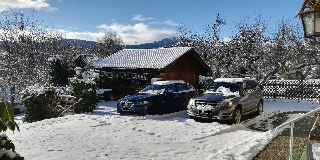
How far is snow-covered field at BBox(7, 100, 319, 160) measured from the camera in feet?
18.9

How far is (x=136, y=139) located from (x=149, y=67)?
10.9 metres

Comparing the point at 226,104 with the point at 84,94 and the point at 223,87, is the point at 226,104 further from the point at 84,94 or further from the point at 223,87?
the point at 84,94

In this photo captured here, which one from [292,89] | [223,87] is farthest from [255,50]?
[223,87]

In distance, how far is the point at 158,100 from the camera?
36.5 ft

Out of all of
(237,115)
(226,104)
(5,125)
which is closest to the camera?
(5,125)

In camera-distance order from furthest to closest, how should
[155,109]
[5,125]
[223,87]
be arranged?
1. [155,109]
2. [223,87]
3. [5,125]

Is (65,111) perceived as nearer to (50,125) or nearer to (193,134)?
(50,125)

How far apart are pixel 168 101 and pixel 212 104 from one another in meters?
2.84

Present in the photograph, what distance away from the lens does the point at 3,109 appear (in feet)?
7.54

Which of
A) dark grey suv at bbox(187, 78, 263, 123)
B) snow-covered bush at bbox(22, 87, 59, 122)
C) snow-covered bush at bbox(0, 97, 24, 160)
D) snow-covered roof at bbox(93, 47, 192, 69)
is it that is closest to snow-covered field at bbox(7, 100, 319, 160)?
dark grey suv at bbox(187, 78, 263, 123)

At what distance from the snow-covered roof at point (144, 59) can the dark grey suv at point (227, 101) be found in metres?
7.30

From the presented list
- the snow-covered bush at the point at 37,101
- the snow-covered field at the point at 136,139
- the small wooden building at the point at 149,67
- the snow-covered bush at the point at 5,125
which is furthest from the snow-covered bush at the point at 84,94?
the snow-covered bush at the point at 5,125

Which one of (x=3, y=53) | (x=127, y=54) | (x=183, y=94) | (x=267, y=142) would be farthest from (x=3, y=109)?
(x=3, y=53)

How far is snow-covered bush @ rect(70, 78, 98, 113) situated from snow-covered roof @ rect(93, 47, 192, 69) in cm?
612
